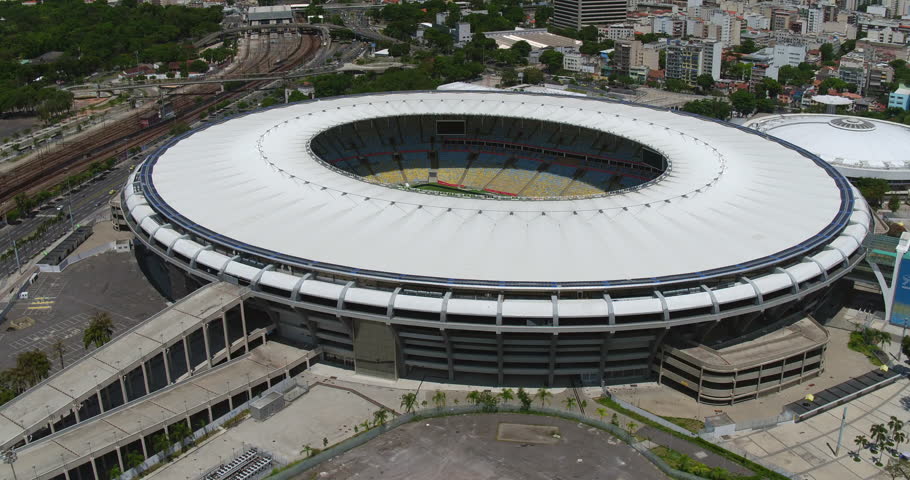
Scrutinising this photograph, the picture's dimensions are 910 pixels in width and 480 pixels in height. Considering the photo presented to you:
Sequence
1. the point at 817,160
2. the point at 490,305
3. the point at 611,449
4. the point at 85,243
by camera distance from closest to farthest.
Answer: the point at 611,449 < the point at 490,305 < the point at 817,160 < the point at 85,243

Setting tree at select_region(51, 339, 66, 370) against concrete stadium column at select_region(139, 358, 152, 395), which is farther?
tree at select_region(51, 339, 66, 370)

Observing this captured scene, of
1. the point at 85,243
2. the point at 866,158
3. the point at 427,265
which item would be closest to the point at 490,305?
the point at 427,265

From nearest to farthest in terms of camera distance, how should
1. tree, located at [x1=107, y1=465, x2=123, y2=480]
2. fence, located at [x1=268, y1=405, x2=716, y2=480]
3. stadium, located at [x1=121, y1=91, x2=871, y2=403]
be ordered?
tree, located at [x1=107, y1=465, x2=123, y2=480] → fence, located at [x1=268, y1=405, x2=716, y2=480] → stadium, located at [x1=121, y1=91, x2=871, y2=403]

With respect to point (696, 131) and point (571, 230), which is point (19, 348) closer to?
point (571, 230)

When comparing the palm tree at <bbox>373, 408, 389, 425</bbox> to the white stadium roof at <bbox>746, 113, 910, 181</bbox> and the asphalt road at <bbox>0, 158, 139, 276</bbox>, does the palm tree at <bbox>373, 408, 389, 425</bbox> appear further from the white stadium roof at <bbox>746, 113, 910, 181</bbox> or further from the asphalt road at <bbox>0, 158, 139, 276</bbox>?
the white stadium roof at <bbox>746, 113, 910, 181</bbox>

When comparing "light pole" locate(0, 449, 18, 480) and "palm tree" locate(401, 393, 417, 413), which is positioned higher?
"light pole" locate(0, 449, 18, 480)

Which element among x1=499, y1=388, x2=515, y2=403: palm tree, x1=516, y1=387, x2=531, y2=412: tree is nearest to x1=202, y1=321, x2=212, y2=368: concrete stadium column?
x1=499, y1=388, x2=515, y2=403: palm tree

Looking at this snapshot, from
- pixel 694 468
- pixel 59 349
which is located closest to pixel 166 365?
pixel 59 349
